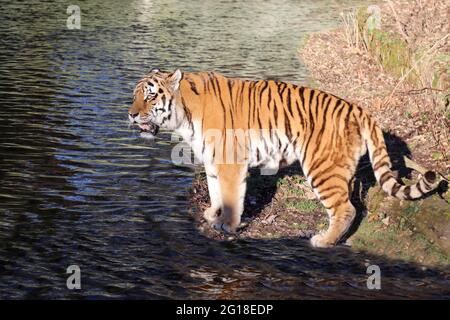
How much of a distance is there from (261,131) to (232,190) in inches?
27.5

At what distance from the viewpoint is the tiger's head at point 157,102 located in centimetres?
828

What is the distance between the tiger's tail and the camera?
7531mm

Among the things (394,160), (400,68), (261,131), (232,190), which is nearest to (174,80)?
(261,131)

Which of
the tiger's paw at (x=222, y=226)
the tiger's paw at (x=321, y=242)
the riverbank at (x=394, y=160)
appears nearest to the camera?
the tiger's paw at (x=321, y=242)

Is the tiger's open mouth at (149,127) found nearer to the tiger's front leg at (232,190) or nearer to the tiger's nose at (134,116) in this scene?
the tiger's nose at (134,116)

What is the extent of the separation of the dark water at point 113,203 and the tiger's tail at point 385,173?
759 mm

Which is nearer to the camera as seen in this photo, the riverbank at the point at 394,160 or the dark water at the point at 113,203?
the dark water at the point at 113,203

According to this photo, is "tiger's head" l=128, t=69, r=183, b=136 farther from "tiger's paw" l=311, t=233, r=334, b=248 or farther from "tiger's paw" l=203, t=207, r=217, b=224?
"tiger's paw" l=311, t=233, r=334, b=248

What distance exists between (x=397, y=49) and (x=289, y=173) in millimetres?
A: 5947

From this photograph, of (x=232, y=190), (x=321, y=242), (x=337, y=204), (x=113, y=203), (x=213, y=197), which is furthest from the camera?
(x=113, y=203)

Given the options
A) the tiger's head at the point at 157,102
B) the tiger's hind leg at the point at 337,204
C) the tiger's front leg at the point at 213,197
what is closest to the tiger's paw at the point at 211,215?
the tiger's front leg at the point at 213,197

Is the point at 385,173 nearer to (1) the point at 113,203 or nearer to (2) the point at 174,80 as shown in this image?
(2) the point at 174,80

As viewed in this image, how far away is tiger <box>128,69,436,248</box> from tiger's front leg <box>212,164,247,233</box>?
1 cm

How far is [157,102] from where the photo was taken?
27.2ft
